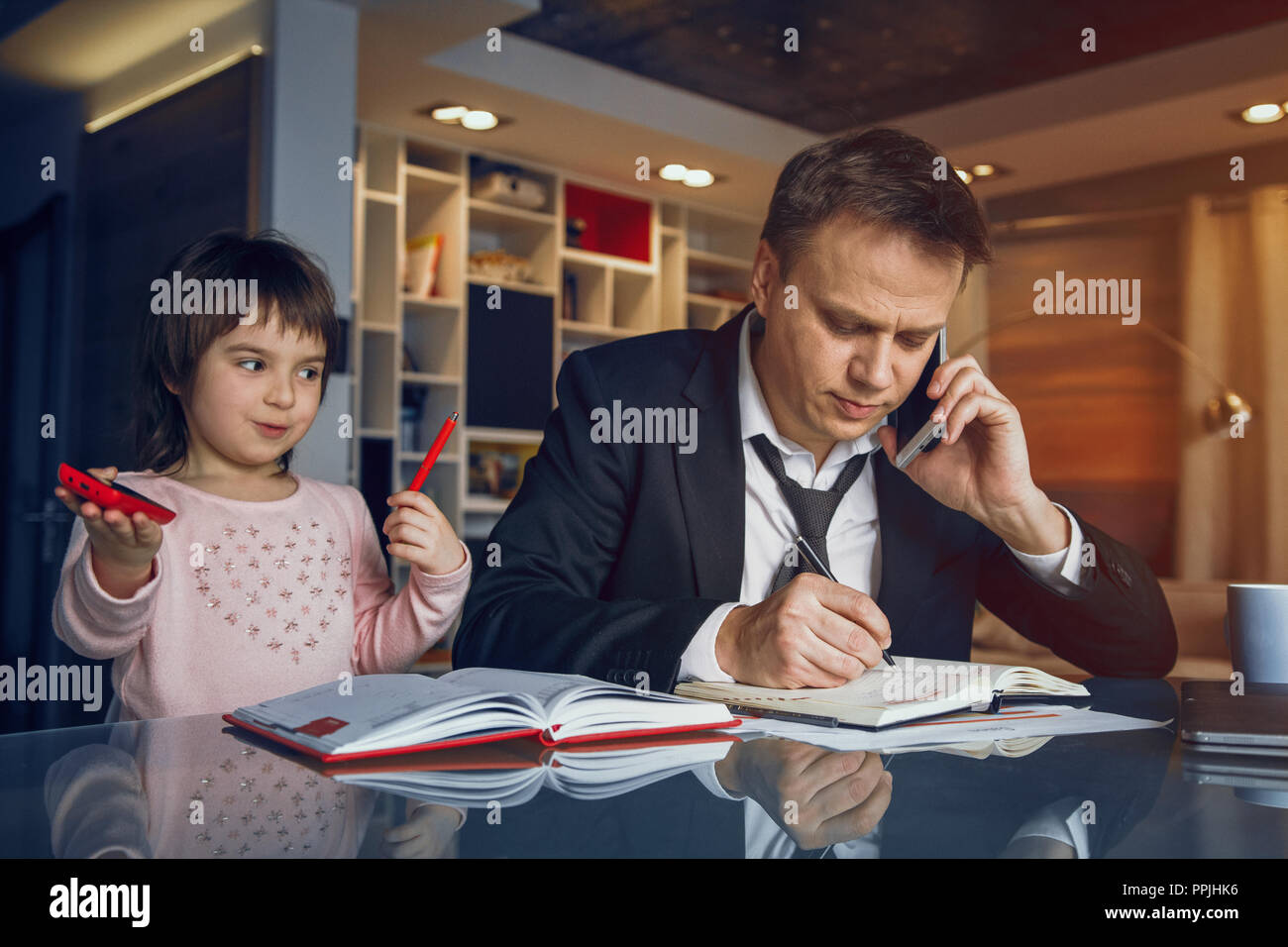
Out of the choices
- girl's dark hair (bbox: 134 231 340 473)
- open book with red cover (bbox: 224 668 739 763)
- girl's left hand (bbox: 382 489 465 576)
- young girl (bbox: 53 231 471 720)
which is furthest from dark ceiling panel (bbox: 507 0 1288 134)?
open book with red cover (bbox: 224 668 739 763)

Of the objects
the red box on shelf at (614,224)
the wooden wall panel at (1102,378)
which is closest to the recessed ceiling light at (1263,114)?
the wooden wall panel at (1102,378)

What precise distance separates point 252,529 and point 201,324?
27 cm

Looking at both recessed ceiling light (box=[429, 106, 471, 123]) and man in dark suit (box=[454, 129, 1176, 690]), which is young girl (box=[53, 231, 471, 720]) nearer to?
man in dark suit (box=[454, 129, 1176, 690])

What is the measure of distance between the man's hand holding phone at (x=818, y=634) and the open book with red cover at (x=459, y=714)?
0.10 meters

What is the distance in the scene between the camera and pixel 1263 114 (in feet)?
14.5

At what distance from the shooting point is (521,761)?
2.35 feet

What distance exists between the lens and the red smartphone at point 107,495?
89 centimetres

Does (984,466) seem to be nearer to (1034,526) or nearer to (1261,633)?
(1034,526)

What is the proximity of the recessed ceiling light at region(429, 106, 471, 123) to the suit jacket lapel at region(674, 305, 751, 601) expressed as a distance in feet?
10.9

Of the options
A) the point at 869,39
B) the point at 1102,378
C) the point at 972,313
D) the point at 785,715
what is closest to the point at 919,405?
the point at 785,715

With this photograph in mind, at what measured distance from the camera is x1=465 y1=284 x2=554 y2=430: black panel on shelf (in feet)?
15.8
